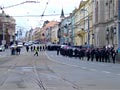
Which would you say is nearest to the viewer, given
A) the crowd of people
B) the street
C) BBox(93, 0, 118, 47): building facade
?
the street

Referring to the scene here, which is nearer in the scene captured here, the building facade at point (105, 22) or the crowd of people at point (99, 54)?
the crowd of people at point (99, 54)

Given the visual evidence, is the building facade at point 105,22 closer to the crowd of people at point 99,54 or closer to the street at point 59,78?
the crowd of people at point 99,54

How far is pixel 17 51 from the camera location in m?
88.8

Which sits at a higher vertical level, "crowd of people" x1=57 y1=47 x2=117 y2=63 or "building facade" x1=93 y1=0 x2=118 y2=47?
"building facade" x1=93 y1=0 x2=118 y2=47

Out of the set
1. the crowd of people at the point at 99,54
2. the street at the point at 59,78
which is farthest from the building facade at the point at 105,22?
the street at the point at 59,78

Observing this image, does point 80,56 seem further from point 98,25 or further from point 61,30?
point 61,30

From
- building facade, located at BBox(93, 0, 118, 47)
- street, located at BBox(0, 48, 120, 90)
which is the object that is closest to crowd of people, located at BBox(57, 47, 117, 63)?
building facade, located at BBox(93, 0, 118, 47)

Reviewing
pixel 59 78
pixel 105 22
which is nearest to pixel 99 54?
pixel 105 22

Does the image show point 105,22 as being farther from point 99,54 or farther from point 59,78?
point 59,78

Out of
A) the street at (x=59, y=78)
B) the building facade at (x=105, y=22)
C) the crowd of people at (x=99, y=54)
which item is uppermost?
the building facade at (x=105, y=22)

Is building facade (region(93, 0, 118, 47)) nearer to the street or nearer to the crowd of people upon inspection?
the crowd of people

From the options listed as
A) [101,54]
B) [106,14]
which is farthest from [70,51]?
[101,54]

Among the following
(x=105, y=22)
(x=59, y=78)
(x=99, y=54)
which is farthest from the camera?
(x=105, y=22)

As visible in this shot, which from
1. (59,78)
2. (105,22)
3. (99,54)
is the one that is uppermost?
(105,22)
